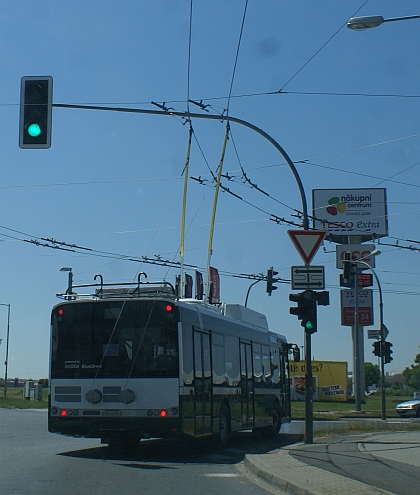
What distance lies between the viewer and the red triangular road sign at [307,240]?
1675cm

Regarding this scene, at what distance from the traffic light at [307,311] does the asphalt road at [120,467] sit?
9.62ft

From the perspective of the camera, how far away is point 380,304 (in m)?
35.4

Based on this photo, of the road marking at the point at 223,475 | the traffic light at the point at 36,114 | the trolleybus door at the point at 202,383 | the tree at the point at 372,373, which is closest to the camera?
the road marking at the point at 223,475

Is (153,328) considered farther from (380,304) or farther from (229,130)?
(380,304)

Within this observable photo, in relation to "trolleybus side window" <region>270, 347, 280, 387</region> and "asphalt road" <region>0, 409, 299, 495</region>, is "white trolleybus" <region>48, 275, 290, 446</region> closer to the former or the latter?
"asphalt road" <region>0, 409, 299, 495</region>

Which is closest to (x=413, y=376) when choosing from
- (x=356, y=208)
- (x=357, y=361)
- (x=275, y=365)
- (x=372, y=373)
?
(x=372, y=373)

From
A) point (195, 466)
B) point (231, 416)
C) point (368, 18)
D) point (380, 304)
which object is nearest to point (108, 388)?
point (195, 466)

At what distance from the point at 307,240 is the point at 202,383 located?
13.2ft

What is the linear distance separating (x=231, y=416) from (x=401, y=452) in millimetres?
4599

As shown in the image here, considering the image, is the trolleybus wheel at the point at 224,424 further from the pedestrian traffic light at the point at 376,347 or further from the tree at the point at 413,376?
the tree at the point at 413,376

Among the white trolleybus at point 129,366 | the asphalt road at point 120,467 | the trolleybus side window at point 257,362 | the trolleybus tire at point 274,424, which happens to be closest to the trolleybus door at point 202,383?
the white trolleybus at point 129,366

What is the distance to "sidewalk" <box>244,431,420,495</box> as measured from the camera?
9586mm

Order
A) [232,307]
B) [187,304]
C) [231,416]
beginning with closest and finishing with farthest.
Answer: [187,304] < [231,416] < [232,307]

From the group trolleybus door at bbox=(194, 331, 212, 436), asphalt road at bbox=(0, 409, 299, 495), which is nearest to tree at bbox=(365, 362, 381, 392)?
asphalt road at bbox=(0, 409, 299, 495)
